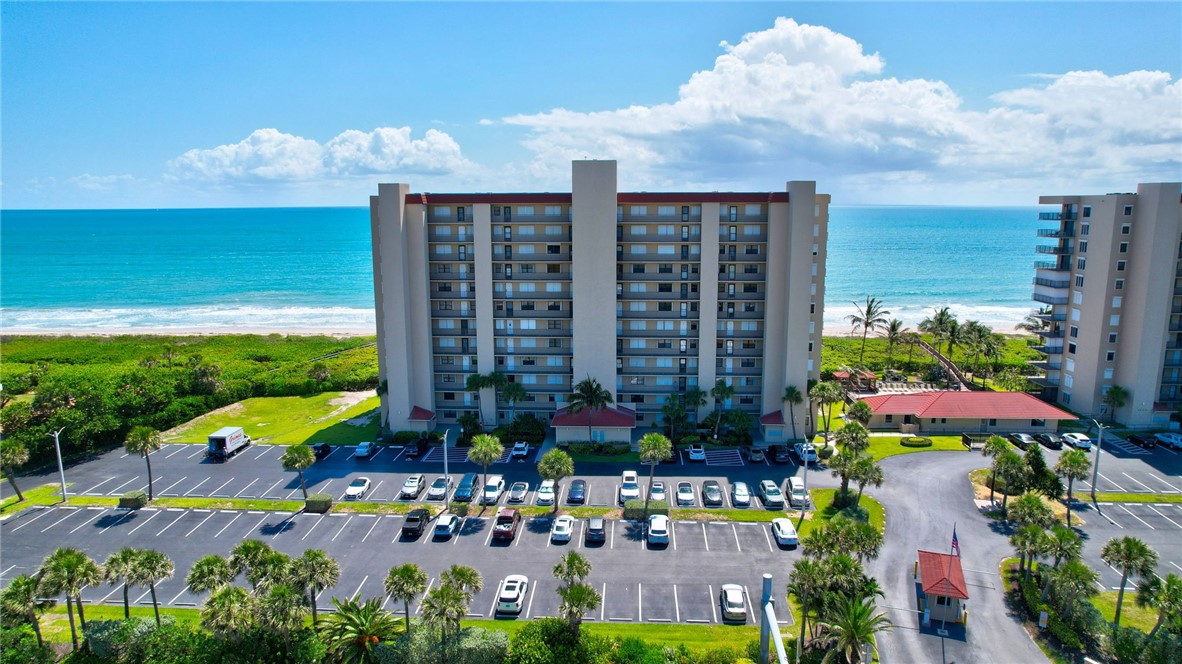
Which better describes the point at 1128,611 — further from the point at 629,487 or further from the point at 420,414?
the point at 420,414

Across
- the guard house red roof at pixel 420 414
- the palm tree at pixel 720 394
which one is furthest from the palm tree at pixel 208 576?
the palm tree at pixel 720 394

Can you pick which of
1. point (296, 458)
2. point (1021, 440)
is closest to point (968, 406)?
point (1021, 440)

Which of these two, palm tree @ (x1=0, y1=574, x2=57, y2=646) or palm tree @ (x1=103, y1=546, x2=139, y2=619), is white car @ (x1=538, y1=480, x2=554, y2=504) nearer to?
palm tree @ (x1=103, y1=546, x2=139, y2=619)

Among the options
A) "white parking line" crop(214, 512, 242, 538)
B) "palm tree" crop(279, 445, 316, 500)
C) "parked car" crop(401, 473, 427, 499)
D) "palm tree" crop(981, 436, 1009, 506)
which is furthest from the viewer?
"parked car" crop(401, 473, 427, 499)

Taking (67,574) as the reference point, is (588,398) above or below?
above

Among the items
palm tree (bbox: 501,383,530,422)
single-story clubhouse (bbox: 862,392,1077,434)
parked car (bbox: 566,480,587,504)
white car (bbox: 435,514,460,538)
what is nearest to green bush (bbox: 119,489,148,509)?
white car (bbox: 435,514,460,538)

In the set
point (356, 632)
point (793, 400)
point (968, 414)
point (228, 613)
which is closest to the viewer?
point (228, 613)

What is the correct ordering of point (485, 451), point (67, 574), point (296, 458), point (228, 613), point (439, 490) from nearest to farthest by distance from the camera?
1. point (228, 613)
2. point (67, 574)
3. point (296, 458)
4. point (485, 451)
5. point (439, 490)
